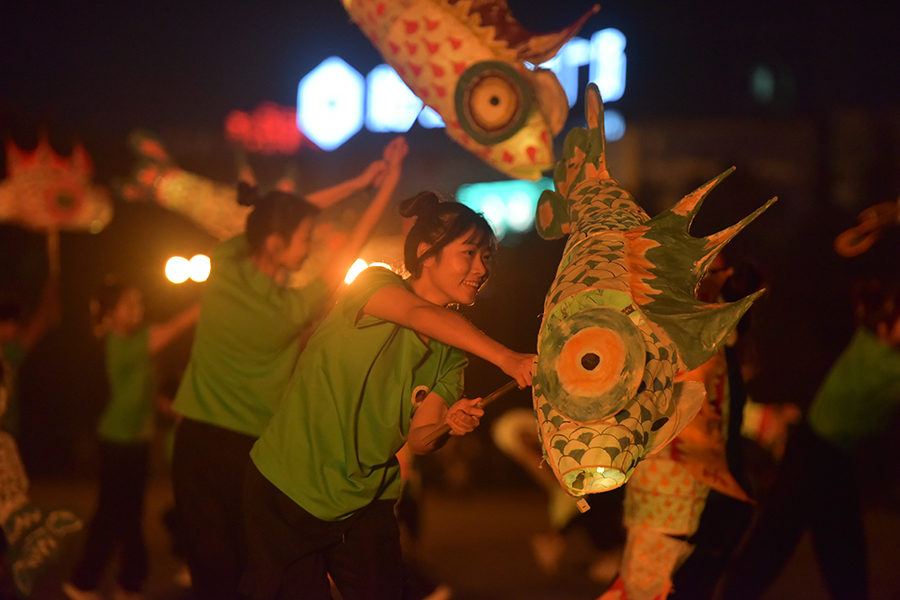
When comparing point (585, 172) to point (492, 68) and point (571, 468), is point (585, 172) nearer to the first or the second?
point (492, 68)

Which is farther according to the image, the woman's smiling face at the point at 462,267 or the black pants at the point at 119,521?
the black pants at the point at 119,521

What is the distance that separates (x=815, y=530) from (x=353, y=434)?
2511 millimetres

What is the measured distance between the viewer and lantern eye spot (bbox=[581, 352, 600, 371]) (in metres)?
2.06

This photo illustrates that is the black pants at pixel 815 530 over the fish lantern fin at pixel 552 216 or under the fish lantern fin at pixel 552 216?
under

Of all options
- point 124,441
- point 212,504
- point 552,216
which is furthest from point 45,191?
point 552,216

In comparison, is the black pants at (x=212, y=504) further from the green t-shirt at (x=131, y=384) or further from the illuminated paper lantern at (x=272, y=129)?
the illuminated paper lantern at (x=272, y=129)

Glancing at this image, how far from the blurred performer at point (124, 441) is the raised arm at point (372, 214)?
4.63 feet

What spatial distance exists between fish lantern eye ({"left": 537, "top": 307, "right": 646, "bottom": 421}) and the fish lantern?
2.59 m

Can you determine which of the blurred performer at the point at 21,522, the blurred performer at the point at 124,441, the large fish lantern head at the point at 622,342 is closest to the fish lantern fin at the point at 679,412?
the large fish lantern head at the point at 622,342

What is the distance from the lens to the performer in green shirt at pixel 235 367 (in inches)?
119

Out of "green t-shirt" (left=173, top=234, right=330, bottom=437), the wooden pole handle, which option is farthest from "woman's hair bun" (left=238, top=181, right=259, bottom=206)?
A: the wooden pole handle

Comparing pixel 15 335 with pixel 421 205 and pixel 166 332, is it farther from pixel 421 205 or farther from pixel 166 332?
pixel 421 205

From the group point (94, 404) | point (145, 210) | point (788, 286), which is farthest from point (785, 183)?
point (94, 404)

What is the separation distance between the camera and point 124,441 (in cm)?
493
